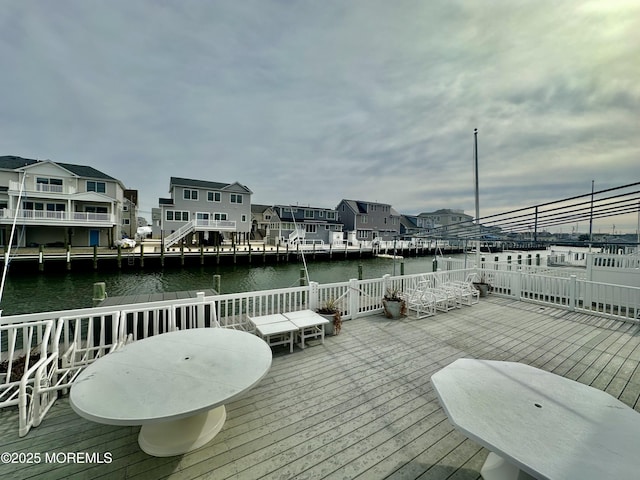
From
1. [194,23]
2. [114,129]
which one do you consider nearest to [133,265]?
[114,129]

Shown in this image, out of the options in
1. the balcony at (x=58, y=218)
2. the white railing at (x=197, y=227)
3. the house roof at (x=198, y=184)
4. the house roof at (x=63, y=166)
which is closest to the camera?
the balcony at (x=58, y=218)

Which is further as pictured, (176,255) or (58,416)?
(176,255)

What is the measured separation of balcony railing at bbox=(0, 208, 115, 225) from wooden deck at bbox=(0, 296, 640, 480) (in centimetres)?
2362

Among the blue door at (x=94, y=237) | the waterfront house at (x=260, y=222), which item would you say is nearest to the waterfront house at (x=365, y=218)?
the waterfront house at (x=260, y=222)

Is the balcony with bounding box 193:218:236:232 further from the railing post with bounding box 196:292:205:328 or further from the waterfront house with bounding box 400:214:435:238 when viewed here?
the waterfront house with bounding box 400:214:435:238

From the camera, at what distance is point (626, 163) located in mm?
6047

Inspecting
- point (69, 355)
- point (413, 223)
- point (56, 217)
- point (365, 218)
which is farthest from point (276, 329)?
point (413, 223)

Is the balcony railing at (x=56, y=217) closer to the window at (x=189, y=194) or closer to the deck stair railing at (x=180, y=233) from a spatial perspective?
the deck stair railing at (x=180, y=233)

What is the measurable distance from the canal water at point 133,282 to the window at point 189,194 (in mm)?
9055

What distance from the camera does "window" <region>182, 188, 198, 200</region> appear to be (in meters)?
24.9

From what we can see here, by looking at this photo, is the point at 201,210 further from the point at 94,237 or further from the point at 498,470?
the point at 498,470

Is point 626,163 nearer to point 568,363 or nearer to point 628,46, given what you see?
point 628,46

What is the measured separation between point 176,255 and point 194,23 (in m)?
16.5

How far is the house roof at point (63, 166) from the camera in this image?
20422mm
